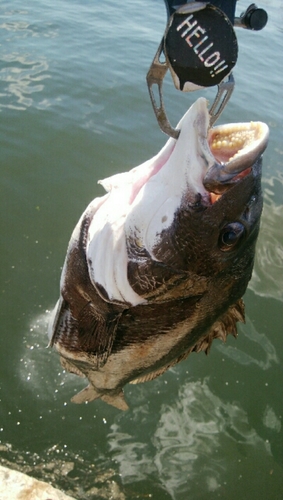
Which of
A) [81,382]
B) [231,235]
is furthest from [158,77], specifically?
[81,382]

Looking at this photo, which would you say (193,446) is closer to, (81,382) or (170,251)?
(81,382)

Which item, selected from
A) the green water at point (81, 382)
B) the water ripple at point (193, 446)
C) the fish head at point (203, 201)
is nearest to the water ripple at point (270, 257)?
the green water at point (81, 382)

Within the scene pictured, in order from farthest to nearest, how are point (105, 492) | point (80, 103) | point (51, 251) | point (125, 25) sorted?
point (125, 25) < point (80, 103) < point (51, 251) < point (105, 492)

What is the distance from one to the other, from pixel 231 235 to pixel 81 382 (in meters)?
2.94

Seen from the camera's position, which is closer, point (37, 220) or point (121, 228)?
point (121, 228)

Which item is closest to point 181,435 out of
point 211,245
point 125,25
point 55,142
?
point 211,245

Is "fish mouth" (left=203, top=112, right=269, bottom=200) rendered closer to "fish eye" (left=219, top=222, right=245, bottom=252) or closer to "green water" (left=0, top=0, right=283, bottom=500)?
"fish eye" (left=219, top=222, right=245, bottom=252)

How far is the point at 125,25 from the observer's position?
1062 cm

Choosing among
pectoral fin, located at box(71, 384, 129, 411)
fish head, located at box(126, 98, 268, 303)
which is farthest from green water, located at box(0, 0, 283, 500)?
fish head, located at box(126, 98, 268, 303)

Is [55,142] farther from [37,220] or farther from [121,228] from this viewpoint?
[121,228]

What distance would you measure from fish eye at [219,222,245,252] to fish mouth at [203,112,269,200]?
0.16 m

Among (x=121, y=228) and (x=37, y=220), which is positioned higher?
(x=121, y=228)

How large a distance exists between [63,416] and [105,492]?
764mm

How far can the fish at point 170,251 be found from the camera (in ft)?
5.90
